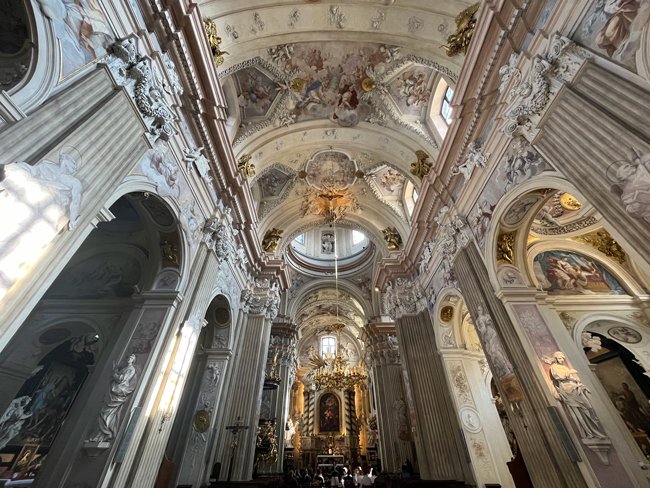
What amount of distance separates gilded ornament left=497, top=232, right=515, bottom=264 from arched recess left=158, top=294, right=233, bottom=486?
7313 millimetres

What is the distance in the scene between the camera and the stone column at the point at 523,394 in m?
4.57

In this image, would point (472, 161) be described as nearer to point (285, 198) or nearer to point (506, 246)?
point (506, 246)

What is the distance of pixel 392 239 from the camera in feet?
44.6

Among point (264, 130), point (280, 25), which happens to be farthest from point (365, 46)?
point (264, 130)

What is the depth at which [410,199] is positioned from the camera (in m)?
13.7

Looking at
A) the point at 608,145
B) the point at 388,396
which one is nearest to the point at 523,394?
the point at 608,145

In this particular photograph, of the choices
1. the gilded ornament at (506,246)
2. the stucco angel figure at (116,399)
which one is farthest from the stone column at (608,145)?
the stucco angel figure at (116,399)

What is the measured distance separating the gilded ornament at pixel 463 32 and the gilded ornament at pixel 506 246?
4.92m

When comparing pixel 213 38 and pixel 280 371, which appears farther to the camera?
pixel 280 371

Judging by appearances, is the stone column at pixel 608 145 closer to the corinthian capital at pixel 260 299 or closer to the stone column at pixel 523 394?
the stone column at pixel 523 394

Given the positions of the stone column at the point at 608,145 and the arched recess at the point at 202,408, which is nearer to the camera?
the stone column at the point at 608,145

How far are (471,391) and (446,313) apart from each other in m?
2.34

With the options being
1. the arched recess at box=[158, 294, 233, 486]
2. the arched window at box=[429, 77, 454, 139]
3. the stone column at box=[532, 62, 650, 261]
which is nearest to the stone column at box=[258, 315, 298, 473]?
Answer: the arched recess at box=[158, 294, 233, 486]

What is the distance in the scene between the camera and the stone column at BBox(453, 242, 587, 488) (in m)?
4.57
